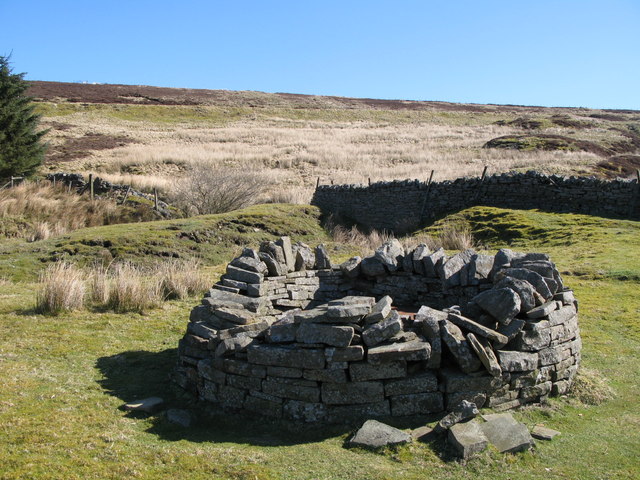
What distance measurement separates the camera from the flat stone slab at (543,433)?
5.79m

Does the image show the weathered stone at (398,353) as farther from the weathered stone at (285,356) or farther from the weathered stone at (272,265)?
the weathered stone at (272,265)

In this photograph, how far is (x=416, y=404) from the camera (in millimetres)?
6125

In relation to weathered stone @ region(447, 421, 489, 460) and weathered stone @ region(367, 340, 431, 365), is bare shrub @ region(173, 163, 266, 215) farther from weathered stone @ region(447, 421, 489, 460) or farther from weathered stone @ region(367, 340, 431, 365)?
weathered stone @ region(447, 421, 489, 460)

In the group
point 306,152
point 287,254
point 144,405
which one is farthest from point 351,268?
point 306,152

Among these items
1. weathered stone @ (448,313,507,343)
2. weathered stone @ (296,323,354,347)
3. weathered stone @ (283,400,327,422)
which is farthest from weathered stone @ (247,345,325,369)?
weathered stone @ (448,313,507,343)

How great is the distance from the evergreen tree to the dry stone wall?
45.0ft

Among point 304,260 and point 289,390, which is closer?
point 289,390

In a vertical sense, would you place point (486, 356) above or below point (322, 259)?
below

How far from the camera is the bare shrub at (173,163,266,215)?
2373 cm

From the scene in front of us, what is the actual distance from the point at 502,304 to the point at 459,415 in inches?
59.9

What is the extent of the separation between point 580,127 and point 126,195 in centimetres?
5524

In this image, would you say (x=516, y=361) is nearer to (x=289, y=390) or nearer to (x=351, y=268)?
(x=289, y=390)

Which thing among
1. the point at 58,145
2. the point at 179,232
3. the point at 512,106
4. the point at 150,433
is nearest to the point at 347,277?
the point at 150,433

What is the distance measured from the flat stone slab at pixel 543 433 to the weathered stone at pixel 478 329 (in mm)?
988
